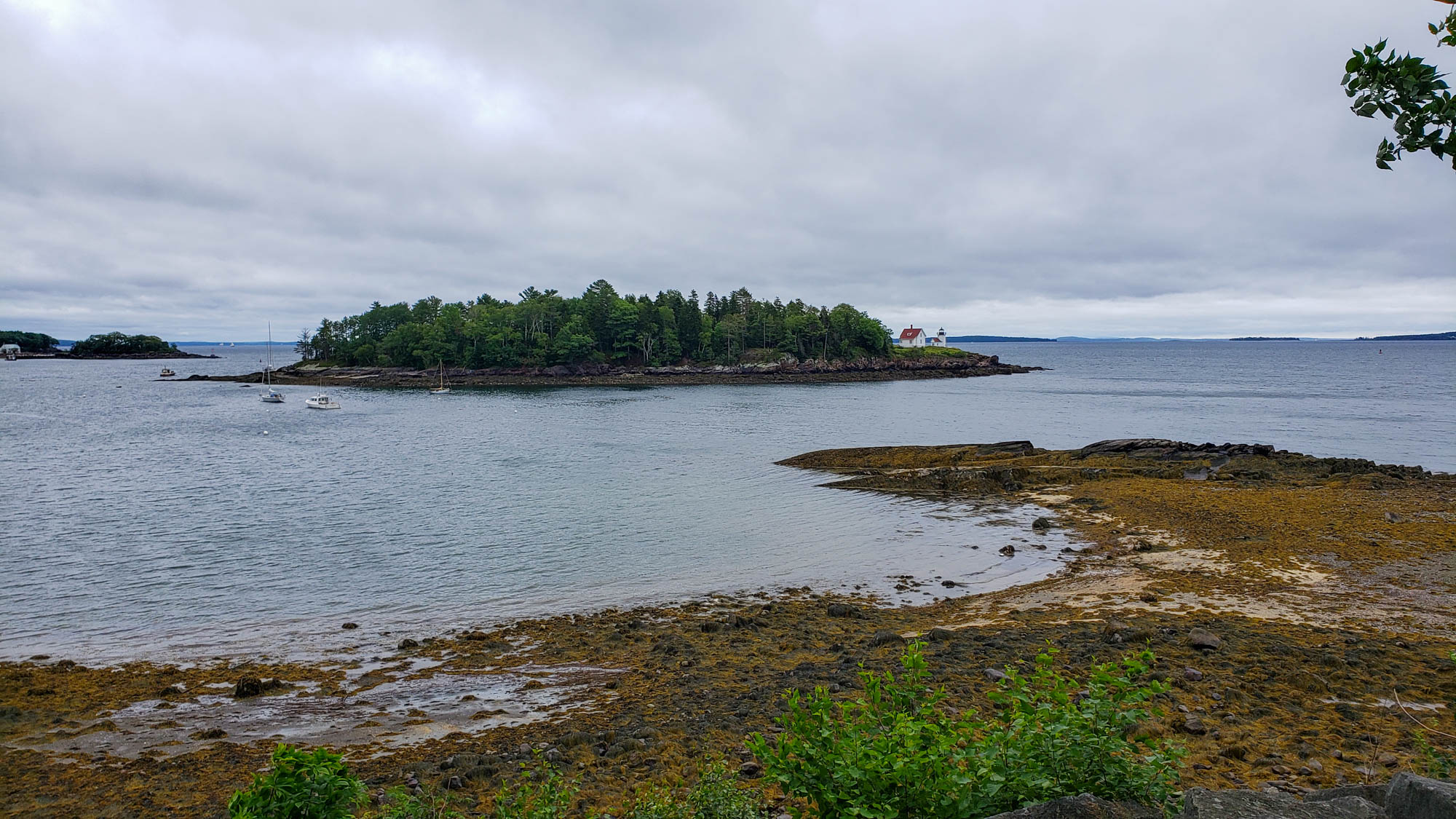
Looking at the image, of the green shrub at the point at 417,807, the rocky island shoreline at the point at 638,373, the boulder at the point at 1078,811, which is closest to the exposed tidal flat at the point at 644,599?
the green shrub at the point at 417,807

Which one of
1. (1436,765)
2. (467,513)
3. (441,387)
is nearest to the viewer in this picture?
(1436,765)

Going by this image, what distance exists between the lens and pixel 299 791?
513 cm

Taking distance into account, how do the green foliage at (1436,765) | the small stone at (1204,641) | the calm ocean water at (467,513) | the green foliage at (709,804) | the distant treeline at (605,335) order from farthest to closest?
the distant treeline at (605,335), the calm ocean water at (467,513), the small stone at (1204,641), the green foliage at (709,804), the green foliage at (1436,765)

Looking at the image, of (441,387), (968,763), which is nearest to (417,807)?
(968,763)

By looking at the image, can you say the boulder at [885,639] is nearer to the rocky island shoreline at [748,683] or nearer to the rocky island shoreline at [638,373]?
the rocky island shoreline at [748,683]

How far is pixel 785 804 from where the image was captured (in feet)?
22.7

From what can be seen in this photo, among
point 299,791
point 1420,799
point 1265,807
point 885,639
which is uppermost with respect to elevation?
point 1420,799

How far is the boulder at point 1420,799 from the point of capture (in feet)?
12.9

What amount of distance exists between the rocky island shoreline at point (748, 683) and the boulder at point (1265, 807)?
59cm

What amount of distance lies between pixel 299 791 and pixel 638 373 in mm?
122524

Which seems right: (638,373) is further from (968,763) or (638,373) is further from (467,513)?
(968,763)

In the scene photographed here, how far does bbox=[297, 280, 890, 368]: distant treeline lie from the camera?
438ft

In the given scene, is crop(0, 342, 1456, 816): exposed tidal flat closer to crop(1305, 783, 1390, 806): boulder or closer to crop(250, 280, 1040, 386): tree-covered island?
crop(1305, 783, 1390, 806): boulder

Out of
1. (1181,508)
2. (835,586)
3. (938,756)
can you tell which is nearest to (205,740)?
(938,756)
